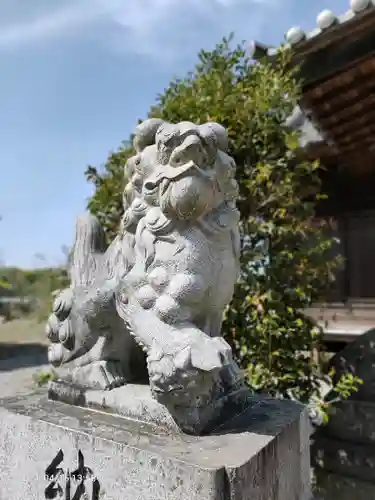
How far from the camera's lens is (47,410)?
1.87 m

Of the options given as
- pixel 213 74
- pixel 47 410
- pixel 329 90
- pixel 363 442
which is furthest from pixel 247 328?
pixel 329 90

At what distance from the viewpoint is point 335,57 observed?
3512 millimetres

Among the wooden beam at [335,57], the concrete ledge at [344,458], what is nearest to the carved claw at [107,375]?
the concrete ledge at [344,458]

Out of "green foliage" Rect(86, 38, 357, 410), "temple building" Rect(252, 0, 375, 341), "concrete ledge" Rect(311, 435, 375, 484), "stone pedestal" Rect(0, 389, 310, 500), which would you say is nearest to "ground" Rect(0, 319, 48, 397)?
"green foliage" Rect(86, 38, 357, 410)

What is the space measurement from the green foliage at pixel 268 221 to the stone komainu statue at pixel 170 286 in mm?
1388

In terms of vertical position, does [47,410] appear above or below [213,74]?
below

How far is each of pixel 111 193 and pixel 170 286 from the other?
2227mm

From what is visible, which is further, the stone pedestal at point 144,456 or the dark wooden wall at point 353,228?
the dark wooden wall at point 353,228

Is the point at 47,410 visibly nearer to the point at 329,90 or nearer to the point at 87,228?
the point at 87,228

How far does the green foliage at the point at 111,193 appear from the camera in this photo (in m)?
3.68

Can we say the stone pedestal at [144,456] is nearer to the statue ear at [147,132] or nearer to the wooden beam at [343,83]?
the statue ear at [147,132]

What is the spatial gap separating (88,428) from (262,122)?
8.32ft

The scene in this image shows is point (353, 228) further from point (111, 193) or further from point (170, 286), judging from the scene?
point (170, 286)

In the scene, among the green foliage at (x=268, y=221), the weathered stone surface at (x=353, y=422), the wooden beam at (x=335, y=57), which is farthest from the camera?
the weathered stone surface at (x=353, y=422)
